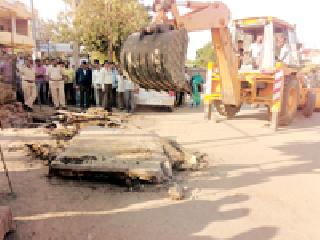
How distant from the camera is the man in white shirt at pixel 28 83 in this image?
12.8 m

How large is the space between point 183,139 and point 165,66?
4374 mm

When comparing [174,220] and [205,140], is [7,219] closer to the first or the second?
[174,220]

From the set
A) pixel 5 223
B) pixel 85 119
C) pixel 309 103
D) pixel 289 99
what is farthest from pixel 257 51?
pixel 5 223

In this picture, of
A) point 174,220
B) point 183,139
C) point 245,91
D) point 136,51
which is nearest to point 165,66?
point 136,51

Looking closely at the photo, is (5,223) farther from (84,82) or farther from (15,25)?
(15,25)

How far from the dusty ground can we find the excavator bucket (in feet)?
4.75

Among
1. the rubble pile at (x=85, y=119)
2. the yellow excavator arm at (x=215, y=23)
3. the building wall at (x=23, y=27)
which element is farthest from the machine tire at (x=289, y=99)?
the building wall at (x=23, y=27)

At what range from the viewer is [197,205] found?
4828 mm

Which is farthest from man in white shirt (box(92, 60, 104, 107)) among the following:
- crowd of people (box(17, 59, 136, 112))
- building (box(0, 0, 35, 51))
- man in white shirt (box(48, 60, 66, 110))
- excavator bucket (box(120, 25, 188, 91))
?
building (box(0, 0, 35, 51))

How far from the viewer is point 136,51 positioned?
5.05 m

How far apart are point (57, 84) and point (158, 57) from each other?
9674mm

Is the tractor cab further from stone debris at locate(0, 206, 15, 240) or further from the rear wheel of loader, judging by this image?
stone debris at locate(0, 206, 15, 240)

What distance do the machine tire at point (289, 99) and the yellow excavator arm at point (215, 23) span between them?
1.88m

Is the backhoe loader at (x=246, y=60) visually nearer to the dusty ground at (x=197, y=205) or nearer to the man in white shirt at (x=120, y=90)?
the dusty ground at (x=197, y=205)
